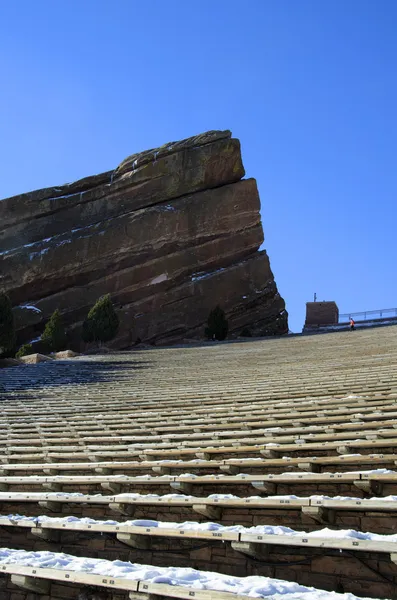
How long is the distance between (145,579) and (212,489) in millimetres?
1539

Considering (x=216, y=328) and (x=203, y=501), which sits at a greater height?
(x=216, y=328)

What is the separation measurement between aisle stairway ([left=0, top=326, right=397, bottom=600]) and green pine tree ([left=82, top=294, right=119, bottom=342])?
62.2 feet

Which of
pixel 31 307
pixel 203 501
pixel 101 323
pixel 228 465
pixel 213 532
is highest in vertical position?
pixel 31 307

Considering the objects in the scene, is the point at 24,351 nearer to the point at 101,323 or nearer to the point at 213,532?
the point at 101,323

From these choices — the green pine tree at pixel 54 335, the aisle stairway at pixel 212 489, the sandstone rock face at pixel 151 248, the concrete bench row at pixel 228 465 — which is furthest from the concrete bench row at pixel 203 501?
the sandstone rock face at pixel 151 248

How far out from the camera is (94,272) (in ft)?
121

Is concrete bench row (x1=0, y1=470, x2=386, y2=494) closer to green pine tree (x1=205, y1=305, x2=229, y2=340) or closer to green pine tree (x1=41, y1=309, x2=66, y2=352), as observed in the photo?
green pine tree (x1=41, y1=309, x2=66, y2=352)

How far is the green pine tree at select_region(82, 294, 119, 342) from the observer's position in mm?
30375

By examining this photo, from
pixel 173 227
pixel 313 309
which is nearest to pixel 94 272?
pixel 173 227

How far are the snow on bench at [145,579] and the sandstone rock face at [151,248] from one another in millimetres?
30420

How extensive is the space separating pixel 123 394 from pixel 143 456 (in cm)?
608

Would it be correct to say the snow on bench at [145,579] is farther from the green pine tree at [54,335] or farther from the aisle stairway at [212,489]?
the green pine tree at [54,335]

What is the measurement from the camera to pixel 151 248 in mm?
→ 37094

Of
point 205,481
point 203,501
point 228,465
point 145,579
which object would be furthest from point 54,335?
point 145,579
